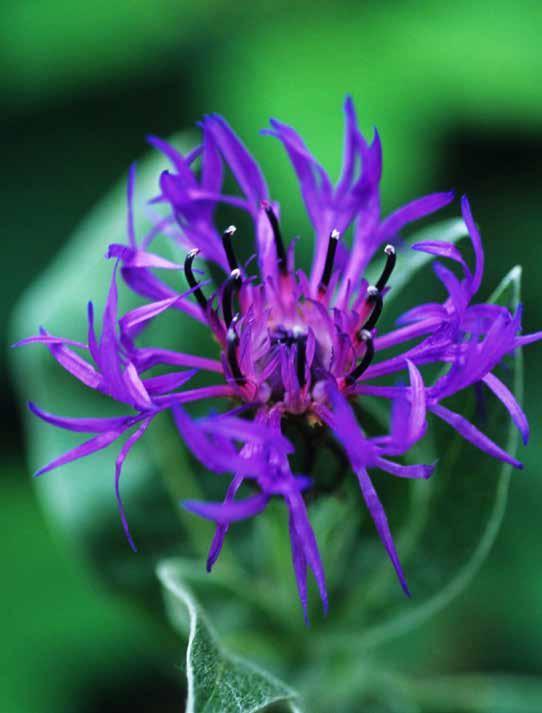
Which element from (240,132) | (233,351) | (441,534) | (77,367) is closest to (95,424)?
(77,367)

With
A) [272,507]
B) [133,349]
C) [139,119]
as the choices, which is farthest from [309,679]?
[139,119]

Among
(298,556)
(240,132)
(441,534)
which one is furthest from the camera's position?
(240,132)

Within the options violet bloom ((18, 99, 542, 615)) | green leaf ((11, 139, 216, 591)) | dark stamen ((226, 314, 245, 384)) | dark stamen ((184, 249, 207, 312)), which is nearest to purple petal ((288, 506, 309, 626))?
violet bloom ((18, 99, 542, 615))

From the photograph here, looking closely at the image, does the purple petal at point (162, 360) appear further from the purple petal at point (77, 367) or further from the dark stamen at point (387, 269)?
the dark stamen at point (387, 269)

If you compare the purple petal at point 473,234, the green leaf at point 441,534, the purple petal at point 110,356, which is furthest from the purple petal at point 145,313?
the green leaf at point 441,534

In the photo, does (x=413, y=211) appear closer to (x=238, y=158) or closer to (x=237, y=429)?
(x=238, y=158)

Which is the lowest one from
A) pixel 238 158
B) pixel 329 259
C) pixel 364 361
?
pixel 364 361
